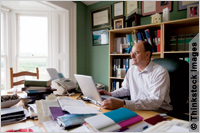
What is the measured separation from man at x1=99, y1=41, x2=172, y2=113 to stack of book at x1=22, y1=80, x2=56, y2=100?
560mm

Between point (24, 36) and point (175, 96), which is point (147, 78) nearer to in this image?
point (175, 96)

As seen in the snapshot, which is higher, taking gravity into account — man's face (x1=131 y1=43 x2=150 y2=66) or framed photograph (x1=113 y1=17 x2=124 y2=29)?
framed photograph (x1=113 y1=17 x2=124 y2=29)

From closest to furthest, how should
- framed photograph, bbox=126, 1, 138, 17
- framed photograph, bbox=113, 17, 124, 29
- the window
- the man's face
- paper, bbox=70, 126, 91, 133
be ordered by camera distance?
paper, bbox=70, 126, 91, 133
the man's face
framed photograph, bbox=126, 1, 138, 17
framed photograph, bbox=113, 17, 124, 29
the window

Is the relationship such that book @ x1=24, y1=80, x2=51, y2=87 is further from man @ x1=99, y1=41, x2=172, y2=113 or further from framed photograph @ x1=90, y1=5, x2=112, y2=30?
framed photograph @ x1=90, y1=5, x2=112, y2=30

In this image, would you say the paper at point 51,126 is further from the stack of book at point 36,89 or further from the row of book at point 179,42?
the row of book at point 179,42

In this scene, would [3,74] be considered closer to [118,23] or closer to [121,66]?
[121,66]

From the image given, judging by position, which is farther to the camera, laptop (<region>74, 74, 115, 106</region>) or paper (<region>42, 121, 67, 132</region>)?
laptop (<region>74, 74, 115, 106</region>)

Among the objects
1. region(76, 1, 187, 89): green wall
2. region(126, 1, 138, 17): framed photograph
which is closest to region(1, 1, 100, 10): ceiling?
A: region(76, 1, 187, 89): green wall

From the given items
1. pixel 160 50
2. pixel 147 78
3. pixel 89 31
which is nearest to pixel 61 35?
pixel 89 31

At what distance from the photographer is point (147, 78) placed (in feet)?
5.12

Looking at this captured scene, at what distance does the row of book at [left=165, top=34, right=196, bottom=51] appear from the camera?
6.94 feet

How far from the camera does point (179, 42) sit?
2.19 metres

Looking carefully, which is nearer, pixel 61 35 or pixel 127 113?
pixel 127 113

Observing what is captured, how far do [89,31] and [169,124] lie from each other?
306 centimetres
